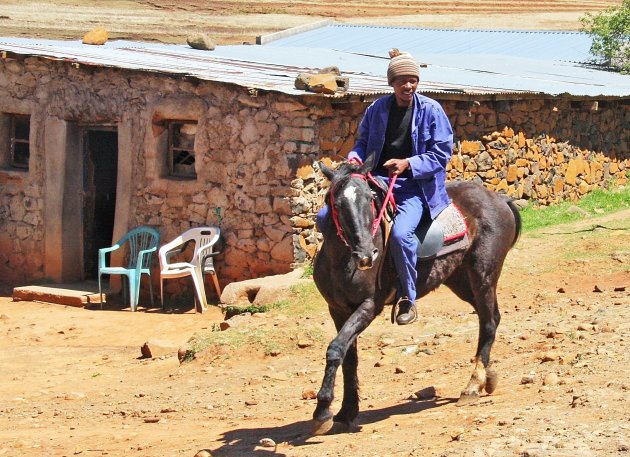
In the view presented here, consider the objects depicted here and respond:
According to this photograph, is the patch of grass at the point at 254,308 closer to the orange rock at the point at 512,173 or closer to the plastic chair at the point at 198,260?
the plastic chair at the point at 198,260

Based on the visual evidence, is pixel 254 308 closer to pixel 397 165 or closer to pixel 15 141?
pixel 397 165

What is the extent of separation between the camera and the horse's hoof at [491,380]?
7.79 m

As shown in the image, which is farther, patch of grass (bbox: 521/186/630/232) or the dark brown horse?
patch of grass (bbox: 521/186/630/232)

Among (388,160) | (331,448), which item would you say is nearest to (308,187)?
(388,160)

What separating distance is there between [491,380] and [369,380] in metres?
1.30

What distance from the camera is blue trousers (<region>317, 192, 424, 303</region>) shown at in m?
7.16

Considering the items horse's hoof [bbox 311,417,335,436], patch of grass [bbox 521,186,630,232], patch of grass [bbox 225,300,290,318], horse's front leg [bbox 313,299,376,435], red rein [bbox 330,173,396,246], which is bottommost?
patch of grass [bbox 225,300,290,318]

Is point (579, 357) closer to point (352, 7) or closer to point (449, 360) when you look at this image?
point (449, 360)

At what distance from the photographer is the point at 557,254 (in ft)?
41.9

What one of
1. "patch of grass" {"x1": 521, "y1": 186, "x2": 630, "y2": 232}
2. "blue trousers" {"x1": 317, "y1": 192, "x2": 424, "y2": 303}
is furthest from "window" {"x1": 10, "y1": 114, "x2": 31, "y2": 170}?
"blue trousers" {"x1": 317, "y1": 192, "x2": 424, "y2": 303}

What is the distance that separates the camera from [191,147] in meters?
13.9

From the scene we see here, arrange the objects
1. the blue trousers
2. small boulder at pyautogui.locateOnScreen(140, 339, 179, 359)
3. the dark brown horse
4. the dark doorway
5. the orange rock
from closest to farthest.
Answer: the dark brown horse, the blue trousers, small boulder at pyautogui.locateOnScreen(140, 339, 179, 359), the dark doorway, the orange rock

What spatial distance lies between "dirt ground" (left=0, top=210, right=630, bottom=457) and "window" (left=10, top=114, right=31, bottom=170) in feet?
9.61

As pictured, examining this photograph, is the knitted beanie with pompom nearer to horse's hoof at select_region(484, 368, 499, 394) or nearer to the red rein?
the red rein
